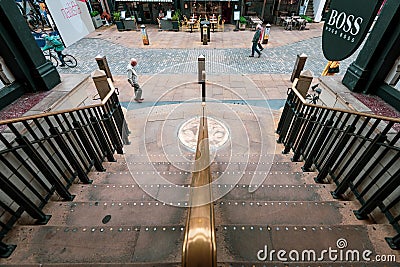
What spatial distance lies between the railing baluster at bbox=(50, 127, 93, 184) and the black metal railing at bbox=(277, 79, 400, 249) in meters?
3.67

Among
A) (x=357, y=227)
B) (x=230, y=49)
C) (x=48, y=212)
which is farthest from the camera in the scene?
(x=230, y=49)

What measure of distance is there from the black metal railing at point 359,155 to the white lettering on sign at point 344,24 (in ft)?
3.32

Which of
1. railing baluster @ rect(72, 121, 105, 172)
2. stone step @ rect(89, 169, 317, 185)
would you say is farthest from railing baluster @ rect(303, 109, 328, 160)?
railing baluster @ rect(72, 121, 105, 172)

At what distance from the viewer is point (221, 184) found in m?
3.25

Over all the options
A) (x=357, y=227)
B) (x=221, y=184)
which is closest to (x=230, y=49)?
(x=221, y=184)

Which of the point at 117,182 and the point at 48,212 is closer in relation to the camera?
the point at 48,212

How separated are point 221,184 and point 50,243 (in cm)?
225

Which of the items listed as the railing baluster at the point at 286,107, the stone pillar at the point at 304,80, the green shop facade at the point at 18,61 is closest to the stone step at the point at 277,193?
the railing baluster at the point at 286,107

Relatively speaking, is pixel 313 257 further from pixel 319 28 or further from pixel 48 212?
pixel 319 28

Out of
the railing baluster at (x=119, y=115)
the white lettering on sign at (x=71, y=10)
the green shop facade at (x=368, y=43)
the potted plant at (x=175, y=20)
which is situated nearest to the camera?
the green shop facade at (x=368, y=43)

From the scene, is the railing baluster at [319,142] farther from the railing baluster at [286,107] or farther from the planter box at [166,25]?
the planter box at [166,25]

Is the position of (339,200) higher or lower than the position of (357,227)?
lower

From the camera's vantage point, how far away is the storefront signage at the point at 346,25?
2422 mm

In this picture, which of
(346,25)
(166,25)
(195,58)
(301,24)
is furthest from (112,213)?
(301,24)
